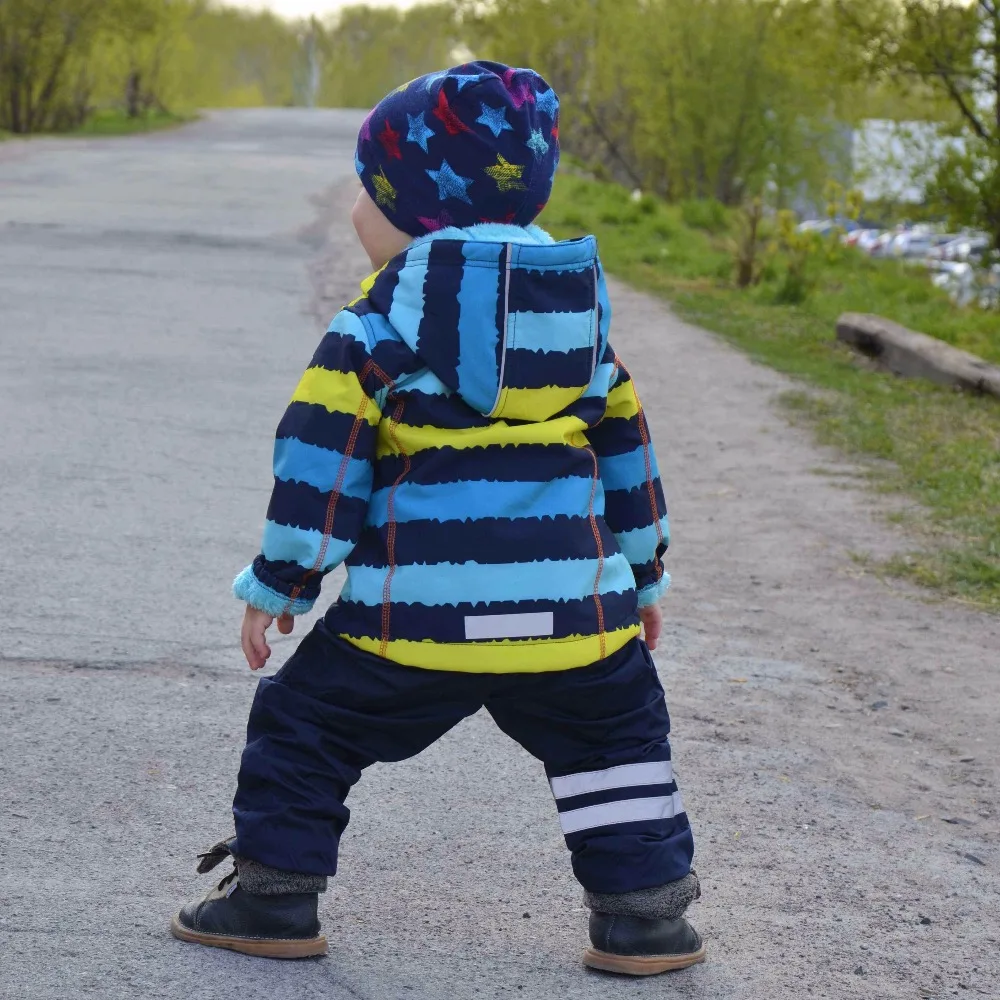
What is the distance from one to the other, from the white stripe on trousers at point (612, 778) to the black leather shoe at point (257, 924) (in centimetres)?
44

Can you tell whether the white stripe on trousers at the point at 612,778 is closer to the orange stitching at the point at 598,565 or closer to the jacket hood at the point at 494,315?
the orange stitching at the point at 598,565

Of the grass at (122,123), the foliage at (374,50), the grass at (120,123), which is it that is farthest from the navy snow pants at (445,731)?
the foliage at (374,50)

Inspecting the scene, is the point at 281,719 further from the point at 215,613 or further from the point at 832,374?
the point at 832,374

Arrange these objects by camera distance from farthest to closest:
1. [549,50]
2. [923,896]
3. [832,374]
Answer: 1. [549,50]
2. [832,374]
3. [923,896]

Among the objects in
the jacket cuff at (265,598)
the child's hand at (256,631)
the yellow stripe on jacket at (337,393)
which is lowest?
the child's hand at (256,631)

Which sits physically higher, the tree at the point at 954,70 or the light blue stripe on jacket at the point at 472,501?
the tree at the point at 954,70

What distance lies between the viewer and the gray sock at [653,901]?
7.74 ft

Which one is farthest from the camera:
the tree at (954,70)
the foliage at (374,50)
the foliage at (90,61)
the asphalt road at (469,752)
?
the foliage at (374,50)

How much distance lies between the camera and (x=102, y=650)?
3770mm

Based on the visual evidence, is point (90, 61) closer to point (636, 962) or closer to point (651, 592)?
point (651, 592)

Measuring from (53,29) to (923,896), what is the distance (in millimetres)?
29615

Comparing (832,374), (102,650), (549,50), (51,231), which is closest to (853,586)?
(102,650)

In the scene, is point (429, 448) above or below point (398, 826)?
above

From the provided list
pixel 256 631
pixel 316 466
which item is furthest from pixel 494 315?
pixel 256 631
